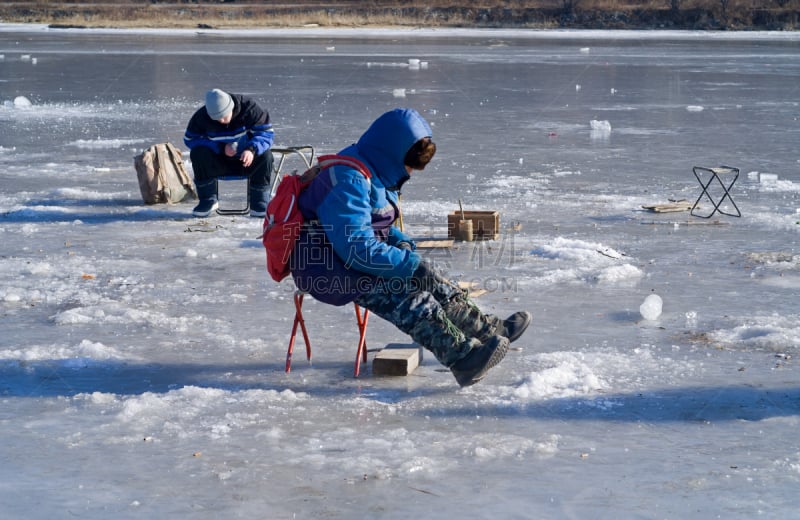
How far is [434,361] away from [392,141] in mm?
1274

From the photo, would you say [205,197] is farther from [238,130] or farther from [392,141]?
[392,141]

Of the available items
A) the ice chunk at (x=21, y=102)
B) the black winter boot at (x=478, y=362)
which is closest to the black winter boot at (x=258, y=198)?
the black winter boot at (x=478, y=362)

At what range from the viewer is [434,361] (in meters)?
5.77

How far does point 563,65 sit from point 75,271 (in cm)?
2296

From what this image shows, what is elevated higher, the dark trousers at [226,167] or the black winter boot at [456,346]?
the dark trousers at [226,167]

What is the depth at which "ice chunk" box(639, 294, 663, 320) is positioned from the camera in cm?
644

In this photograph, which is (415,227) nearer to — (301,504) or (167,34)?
(301,504)

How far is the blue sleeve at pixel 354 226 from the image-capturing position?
200 inches

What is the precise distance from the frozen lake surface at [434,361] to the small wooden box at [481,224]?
17 cm

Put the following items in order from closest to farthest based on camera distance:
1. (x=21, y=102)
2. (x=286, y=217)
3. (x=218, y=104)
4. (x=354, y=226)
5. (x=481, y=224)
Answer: (x=354, y=226)
(x=286, y=217)
(x=481, y=224)
(x=218, y=104)
(x=21, y=102)

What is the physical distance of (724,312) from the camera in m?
6.54

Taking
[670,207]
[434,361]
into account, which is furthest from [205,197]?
[434,361]

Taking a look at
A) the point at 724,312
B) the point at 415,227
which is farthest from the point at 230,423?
the point at 415,227

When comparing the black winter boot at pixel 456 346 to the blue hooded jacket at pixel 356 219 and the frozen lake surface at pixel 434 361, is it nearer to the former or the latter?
the frozen lake surface at pixel 434 361
